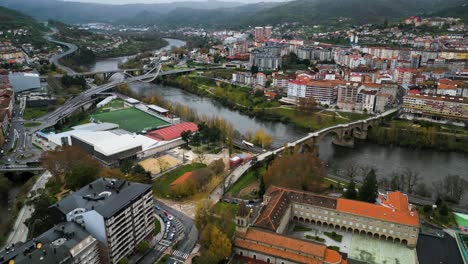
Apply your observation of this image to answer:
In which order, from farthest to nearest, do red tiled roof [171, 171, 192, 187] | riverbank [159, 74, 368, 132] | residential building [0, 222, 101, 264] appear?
riverbank [159, 74, 368, 132], red tiled roof [171, 171, 192, 187], residential building [0, 222, 101, 264]

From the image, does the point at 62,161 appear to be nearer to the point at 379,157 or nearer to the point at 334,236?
the point at 334,236

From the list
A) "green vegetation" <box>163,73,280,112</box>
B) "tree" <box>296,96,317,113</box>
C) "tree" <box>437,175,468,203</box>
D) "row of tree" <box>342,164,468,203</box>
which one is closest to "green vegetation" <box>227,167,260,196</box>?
"row of tree" <box>342,164,468,203</box>

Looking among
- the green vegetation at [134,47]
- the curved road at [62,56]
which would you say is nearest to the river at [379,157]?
the curved road at [62,56]

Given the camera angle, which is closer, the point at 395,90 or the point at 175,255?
the point at 175,255

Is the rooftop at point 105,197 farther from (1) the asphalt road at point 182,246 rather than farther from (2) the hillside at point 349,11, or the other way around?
(2) the hillside at point 349,11

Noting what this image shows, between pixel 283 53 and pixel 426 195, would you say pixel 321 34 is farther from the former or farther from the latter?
pixel 426 195

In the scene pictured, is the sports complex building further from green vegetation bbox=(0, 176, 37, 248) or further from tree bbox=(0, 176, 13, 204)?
tree bbox=(0, 176, 13, 204)

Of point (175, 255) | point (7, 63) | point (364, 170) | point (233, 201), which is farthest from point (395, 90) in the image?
point (7, 63)
